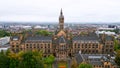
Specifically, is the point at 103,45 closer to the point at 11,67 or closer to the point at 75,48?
the point at 75,48

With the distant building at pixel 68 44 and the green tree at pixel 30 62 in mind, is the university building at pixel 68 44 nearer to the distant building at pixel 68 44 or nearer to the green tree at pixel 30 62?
the distant building at pixel 68 44

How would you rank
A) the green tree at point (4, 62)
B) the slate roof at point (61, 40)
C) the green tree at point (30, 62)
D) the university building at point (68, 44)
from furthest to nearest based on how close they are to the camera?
the university building at point (68, 44) < the slate roof at point (61, 40) < the green tree at point (4, 62) < the green tree at point (30, 62)

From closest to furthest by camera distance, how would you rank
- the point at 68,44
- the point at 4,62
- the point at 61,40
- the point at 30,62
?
the point at 30,62 → the point at 4,62 → the point at 61,40 → the point at 68,44

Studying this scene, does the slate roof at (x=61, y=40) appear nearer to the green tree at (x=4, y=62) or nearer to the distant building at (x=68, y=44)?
the distant building at (x=68, y=44)

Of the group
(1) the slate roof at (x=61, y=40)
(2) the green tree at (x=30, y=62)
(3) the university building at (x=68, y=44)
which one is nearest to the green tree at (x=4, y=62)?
(2) the green tree at (x=30, y=62)

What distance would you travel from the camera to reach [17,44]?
301 ft

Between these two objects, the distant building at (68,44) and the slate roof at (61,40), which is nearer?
the slate roof at (61,40)

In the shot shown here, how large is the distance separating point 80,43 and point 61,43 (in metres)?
6.76

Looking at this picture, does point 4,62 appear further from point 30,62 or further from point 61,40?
point 61,40

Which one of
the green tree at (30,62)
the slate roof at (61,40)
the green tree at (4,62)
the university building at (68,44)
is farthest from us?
the university building at (68,44)

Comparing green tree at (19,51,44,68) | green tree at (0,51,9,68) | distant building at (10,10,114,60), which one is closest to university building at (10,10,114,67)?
distant building at (10,10,114,60)

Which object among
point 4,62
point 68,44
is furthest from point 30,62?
point 68,44

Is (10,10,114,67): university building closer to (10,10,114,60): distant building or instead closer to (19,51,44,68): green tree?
(10,10,114,60): distant building

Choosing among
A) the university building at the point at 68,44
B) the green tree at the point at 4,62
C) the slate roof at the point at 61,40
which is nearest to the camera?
the green tree at the point at 4,62
